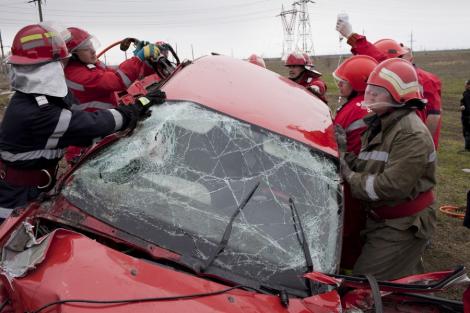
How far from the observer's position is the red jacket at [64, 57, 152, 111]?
403cm

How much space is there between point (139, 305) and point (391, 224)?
191cm

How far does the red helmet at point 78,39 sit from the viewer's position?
4.02 meters

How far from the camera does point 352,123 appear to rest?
343 centimetres

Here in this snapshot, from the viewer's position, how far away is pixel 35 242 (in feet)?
6.45

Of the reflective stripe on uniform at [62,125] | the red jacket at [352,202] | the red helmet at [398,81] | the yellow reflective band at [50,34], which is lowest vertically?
the red jacket at [352,202]

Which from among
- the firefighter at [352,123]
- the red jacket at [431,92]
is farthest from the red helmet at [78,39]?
the red jacket at [431,92]

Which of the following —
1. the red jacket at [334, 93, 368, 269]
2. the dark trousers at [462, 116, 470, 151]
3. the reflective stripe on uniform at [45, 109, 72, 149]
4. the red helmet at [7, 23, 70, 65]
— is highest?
the red helmet at [7, 23, 70, 65]

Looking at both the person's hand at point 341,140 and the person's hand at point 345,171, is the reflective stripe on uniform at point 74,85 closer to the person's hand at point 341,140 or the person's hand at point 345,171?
the person's hand at point 341,140

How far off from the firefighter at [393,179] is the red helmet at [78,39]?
247cm

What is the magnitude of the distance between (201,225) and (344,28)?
12.3ft

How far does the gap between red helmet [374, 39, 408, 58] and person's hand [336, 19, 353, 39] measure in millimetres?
408

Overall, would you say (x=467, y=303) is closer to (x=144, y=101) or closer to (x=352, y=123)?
(x=352, y=123)

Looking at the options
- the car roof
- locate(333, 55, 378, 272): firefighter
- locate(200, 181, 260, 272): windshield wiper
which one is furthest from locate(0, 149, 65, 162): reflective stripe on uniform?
locate(333, 55, 378, 272): firefighter

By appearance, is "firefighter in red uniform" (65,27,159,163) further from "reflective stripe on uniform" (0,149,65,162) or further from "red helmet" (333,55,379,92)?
"red helmet" (333,55,379,92)
